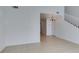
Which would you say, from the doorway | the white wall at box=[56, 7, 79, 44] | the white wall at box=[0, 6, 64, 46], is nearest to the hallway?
the white wall at box=[0, 6, 64, 46]

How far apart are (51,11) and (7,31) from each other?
110 inches

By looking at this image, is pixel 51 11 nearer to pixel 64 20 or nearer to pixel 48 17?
pixel 64 20

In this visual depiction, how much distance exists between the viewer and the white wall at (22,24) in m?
6.32

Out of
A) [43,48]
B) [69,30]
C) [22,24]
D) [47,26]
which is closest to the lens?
[43,48]

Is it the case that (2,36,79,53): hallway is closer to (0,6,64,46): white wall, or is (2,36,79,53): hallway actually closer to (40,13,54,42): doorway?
(0,6,64,46): white wall

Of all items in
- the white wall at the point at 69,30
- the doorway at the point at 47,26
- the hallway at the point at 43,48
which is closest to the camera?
the hallway at the point at 43,48

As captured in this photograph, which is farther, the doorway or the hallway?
the doorway

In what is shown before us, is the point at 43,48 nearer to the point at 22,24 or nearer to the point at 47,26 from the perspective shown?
the point at 22,24

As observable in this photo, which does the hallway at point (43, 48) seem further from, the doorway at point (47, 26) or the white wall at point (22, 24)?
the doorway at point (47, 26)

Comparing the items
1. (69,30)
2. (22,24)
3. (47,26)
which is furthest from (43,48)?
(47,26)

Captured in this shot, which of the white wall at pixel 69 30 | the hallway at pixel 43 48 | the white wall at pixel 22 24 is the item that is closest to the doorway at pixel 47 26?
the white wall at pixel 69 30

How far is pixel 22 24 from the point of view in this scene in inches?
271

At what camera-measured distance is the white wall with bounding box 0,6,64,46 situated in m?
6.32
